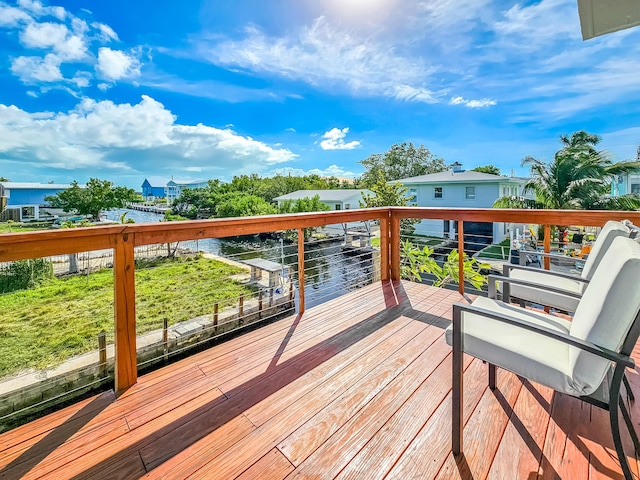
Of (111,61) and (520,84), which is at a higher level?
(111,61)

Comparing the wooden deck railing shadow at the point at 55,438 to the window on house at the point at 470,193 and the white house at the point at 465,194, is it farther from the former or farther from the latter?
the window on house at the point at 470,193

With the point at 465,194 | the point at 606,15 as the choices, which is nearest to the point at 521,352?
the point at 606,15

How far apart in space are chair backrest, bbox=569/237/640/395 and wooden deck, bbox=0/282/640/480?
436 mm

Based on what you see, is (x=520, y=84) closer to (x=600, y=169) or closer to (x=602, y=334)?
(x=600, y=169)

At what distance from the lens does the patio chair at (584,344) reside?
2.98 ft

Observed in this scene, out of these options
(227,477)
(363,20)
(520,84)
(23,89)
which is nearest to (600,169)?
(520,84)

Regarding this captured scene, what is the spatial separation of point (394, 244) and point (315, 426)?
8.13ft

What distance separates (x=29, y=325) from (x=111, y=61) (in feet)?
65.7

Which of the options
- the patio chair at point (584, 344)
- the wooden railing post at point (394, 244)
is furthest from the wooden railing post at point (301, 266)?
the patio chair at point (584, 344)

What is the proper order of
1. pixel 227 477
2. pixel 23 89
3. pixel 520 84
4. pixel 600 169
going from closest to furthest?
pixel 227 477 → pixel 600 169 → pixel 520 84 → pixel 23 89

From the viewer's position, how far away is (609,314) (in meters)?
0.93

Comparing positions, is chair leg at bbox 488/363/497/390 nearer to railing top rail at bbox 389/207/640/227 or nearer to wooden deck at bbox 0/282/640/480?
wooden deck at bbox 0/282/640/480

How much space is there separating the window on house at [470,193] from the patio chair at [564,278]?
529 inches

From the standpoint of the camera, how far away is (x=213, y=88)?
773 inches
